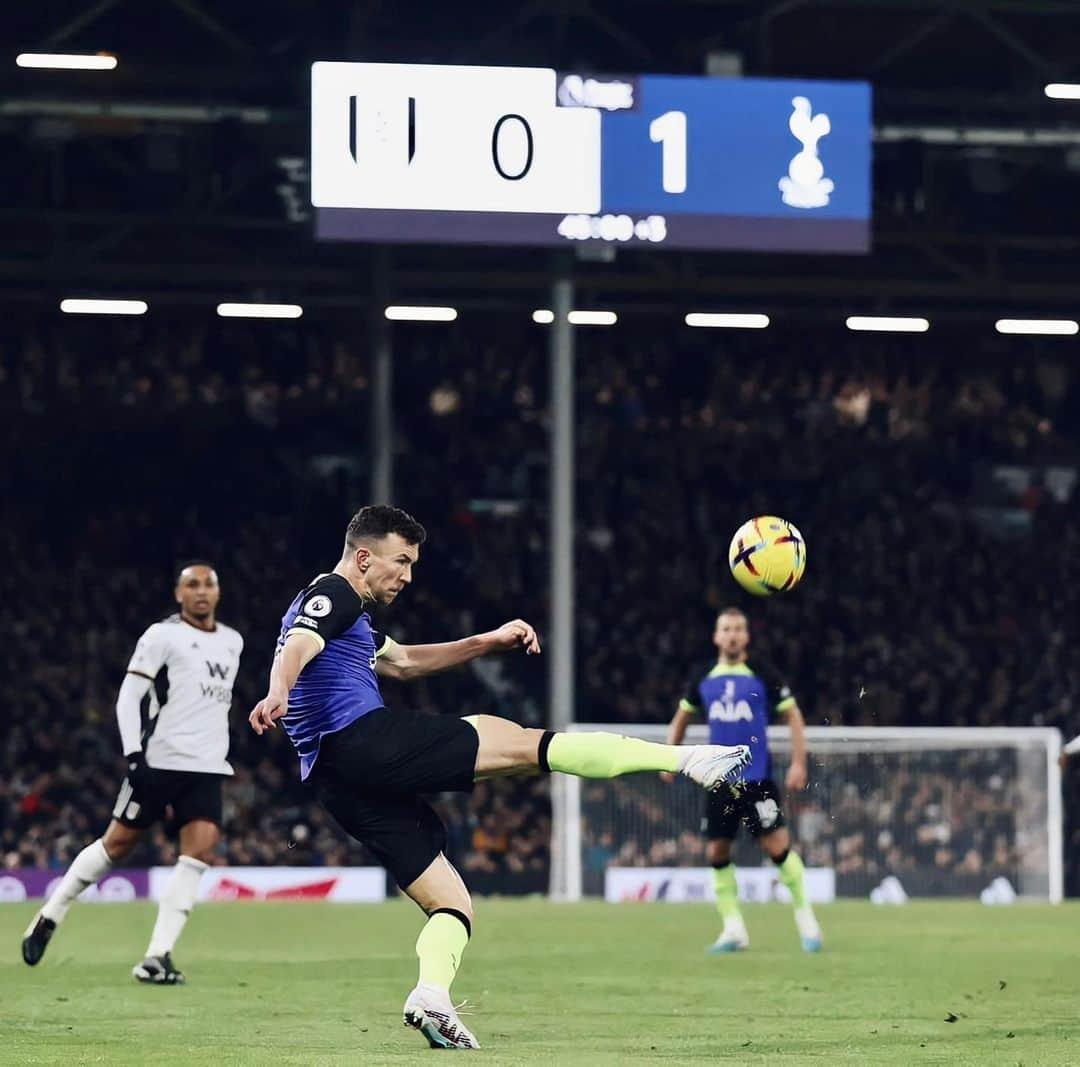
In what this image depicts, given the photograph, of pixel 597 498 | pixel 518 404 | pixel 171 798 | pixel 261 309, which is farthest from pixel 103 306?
pixel 171 798

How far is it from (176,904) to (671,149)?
459 inches

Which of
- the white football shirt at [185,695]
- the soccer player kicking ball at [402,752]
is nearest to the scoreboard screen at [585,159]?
the white football shirt at [185,695]

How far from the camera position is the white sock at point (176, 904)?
35.8 ft

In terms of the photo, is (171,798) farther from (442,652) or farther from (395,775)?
(395,775)

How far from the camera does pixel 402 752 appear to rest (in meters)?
7.52

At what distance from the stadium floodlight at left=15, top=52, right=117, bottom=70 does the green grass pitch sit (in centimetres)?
916

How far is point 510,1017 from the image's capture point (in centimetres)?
923

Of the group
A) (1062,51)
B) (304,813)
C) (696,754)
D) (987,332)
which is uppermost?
(1062,51)

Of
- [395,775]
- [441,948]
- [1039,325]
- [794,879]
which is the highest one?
[1039,325]

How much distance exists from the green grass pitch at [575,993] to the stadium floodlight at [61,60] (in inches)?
361

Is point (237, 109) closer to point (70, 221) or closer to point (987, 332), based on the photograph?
point (70, 221)

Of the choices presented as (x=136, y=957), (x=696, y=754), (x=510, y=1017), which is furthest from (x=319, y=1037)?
(x=136, y=957)

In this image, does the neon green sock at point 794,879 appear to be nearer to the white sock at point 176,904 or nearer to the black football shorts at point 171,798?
the black football shorts at point 171,798

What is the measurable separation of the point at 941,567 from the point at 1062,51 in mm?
7685
